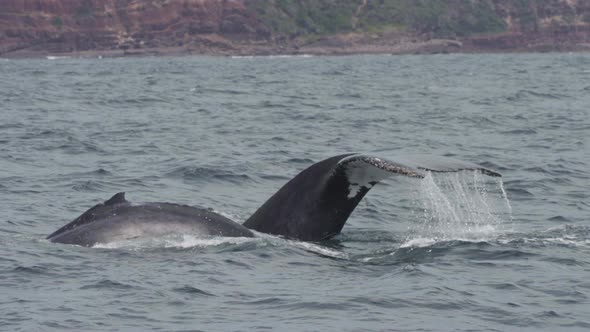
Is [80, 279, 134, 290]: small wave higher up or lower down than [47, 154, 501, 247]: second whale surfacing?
lower down

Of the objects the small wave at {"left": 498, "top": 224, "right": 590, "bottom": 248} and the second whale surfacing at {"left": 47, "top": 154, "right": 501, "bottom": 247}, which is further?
the small wave at {"left": 498, "top": 224, "right": 590, "bottom": 248}

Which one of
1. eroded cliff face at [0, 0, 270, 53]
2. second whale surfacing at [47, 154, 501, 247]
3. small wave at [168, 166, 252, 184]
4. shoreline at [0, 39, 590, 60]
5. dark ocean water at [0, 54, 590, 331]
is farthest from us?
eroded cliff face at [0, 0, 270, 53]

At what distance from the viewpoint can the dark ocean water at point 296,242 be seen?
8.41 metres

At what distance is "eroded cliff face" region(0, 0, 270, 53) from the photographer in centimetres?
12938

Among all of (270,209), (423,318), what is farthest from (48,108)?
(423,318)

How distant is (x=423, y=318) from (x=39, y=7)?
132 meters

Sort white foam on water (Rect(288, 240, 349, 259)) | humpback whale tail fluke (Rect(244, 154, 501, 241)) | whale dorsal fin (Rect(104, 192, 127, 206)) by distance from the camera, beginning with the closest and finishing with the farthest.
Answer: humpback whale tail fluke (Rect(244, 154, 501, 241)) → whale dorsal fin (Rect(104, 192, 127, 206)) → white foam on water (Rect(288, 240, 349, 259))

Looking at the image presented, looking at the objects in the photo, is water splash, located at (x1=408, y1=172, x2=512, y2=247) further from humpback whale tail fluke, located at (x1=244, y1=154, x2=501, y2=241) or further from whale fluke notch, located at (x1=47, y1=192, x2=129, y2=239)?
whale fluke notch, located at (x1=47, y1=192, x2=129, y2=239)

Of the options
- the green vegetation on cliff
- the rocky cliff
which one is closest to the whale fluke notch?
the rocky cliff

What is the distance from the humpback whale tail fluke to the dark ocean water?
0.16 meters

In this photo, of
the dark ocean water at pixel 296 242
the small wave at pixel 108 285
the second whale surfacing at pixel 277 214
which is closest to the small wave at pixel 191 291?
the dark ocean water at pixel 296 242

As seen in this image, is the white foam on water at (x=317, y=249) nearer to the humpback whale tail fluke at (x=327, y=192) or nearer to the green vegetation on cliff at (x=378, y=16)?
the humpback whale tail fluke at (x=327, y=192)

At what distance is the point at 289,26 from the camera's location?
470 feet

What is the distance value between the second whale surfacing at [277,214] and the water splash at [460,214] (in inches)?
34.9
